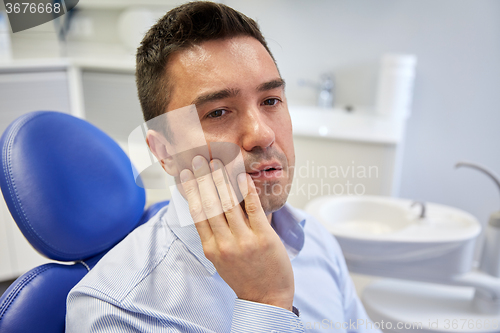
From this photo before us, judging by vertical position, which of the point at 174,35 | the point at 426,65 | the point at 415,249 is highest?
the point at 174,35

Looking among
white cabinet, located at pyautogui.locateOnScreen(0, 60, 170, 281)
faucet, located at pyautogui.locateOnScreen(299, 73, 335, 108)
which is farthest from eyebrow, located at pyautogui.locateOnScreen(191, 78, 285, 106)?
faucet, located at pyautogui.locateOnScreen(299, 73, 335, 108)

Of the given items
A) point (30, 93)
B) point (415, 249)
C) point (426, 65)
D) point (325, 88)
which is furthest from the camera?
point (325, 88)

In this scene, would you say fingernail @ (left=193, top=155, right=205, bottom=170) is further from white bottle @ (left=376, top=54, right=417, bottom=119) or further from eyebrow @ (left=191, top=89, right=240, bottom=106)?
white bottle @ (left=376, top=54, right=417, bottom=119)

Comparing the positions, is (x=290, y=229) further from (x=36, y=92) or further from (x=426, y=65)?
(x=426, y=65)

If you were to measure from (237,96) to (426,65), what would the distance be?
1.84 meters

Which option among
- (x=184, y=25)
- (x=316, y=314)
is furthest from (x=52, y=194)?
(x=316, y=314)

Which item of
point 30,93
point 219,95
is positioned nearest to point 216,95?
point 219,95

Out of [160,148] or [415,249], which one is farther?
[415,249]

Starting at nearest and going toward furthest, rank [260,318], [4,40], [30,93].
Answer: [260,318] < [30,93] < [4,40]

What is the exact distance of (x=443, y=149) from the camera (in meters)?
2.11

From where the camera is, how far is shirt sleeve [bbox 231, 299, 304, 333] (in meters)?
0.51

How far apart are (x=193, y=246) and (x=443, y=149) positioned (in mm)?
1906

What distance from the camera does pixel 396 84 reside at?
1971 mm

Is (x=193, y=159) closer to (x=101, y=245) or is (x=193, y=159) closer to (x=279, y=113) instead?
(x=279, y=113)
